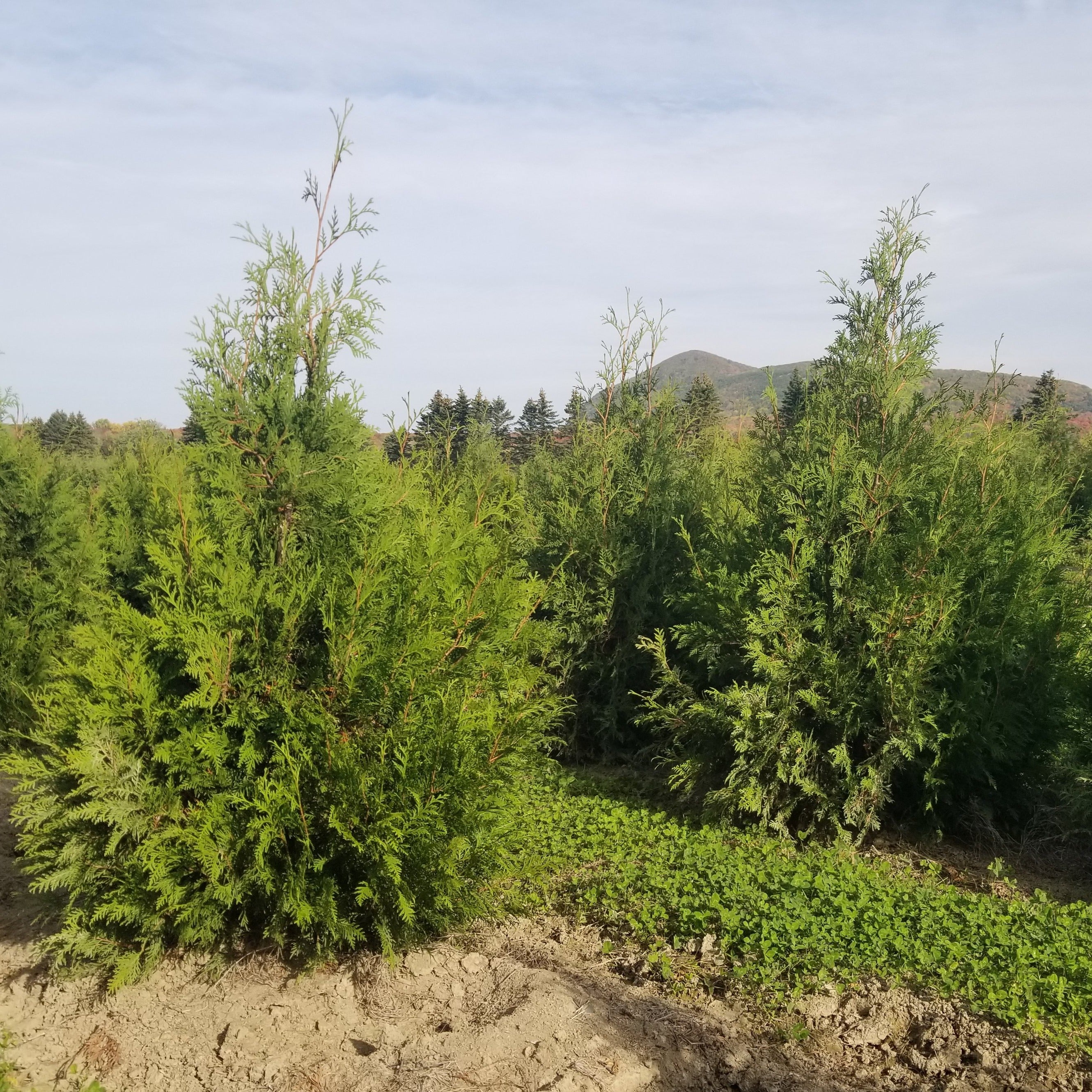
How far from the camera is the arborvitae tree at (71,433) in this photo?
158 ft

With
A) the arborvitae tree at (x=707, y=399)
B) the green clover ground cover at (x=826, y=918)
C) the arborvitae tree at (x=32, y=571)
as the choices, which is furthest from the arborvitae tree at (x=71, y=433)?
the green clover ground cover at (x=826, y=918)

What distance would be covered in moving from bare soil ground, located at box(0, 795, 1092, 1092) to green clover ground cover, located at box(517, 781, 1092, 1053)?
21cm

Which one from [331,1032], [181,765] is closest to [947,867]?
[331,1032]

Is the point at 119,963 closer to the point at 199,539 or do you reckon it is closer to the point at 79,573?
the point at 199,539

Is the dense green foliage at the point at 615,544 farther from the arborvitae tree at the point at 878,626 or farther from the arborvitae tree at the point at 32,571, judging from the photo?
the arborvitae tree at the point at 32,571

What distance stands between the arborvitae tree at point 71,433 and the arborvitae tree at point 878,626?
148ft

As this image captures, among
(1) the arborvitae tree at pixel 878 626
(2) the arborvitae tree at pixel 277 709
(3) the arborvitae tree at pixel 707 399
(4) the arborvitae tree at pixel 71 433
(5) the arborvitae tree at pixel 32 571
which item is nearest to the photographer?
(2) the arborvitae tree at pixel 277 709

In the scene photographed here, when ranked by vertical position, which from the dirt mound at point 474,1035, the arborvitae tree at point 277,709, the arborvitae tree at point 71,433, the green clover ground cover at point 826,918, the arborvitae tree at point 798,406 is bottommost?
the dirt mound at point 474,1035

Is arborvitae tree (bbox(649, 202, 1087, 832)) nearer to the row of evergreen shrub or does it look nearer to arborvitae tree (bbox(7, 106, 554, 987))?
the row of evergreen shrub

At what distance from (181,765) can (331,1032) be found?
153 cm

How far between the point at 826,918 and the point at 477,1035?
2233mm

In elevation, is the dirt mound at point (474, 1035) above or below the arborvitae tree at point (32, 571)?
below

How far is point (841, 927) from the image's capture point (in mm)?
4867

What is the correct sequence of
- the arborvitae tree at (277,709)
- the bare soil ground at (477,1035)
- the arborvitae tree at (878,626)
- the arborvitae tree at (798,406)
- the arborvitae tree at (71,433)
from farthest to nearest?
the arborvitae tree at (71,433) < the arborvitae tree at (798,406) < the arborvitae tree at (878,626) < the arborvitae tree at (277,709) < the bare soil ground at (477,1035)
